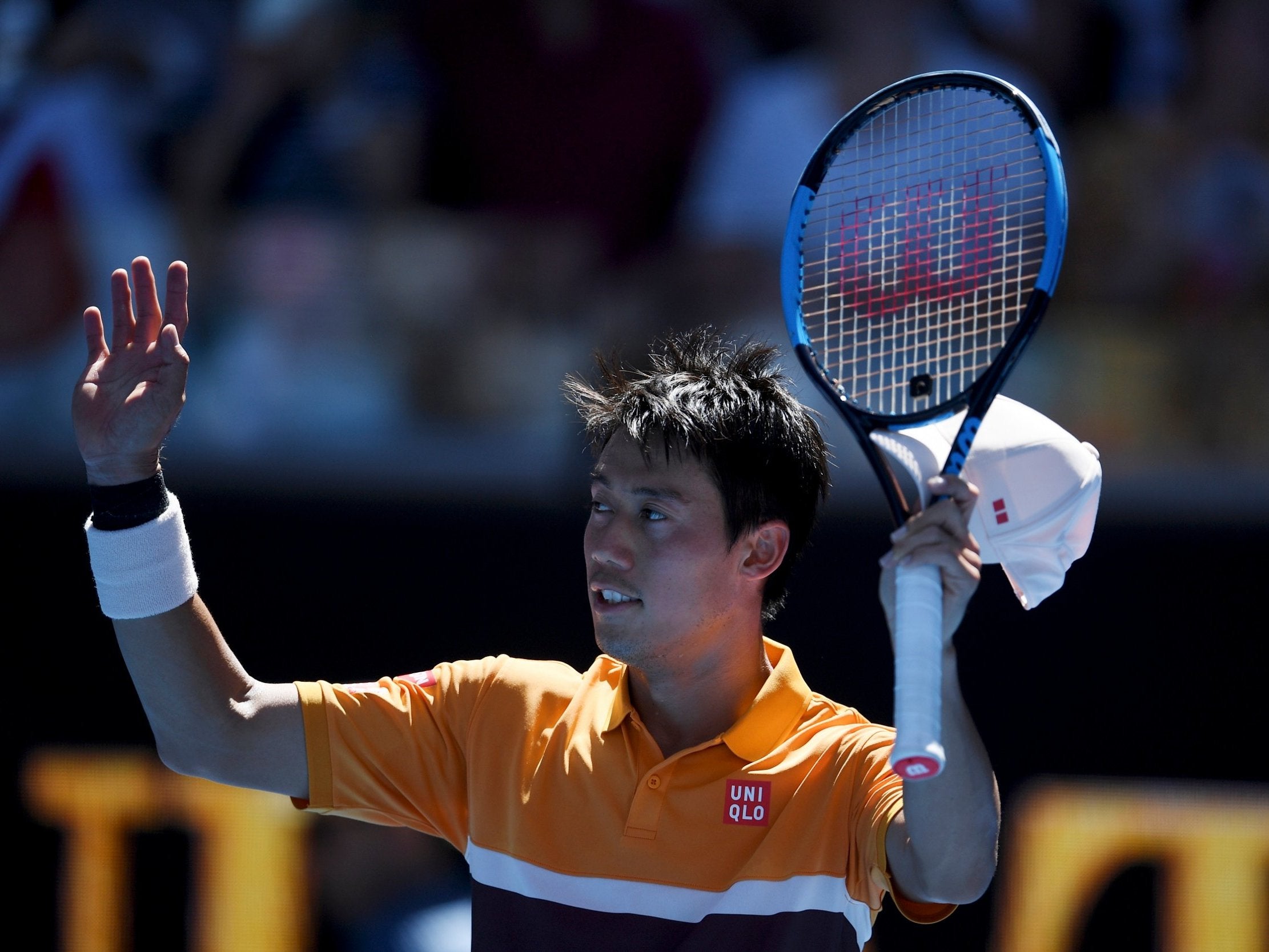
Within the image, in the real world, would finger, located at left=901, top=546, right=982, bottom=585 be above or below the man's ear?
above

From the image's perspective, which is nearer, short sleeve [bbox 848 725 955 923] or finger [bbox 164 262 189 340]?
short sleeve [bbox 848 725 955 923]

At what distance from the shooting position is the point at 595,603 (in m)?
2.87

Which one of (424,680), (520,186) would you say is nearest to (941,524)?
(424,680)

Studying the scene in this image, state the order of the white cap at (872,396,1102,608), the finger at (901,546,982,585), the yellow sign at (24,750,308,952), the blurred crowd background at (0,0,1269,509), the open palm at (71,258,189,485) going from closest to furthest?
1. the finger at (901,546,982,585)
2. the white cap at (872,396,1102,608)
3. the open palm at (71,258,189,485)
4. the yellow sign at (24,750,308,952)
5. the blurred crowd background at (0,0,1269,509)

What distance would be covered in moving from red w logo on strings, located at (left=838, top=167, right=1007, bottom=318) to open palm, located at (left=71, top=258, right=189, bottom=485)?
128 centimetres

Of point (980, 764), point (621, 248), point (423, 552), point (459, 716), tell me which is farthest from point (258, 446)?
point (980, 764)

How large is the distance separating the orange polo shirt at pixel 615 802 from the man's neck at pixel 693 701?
5 centimetres

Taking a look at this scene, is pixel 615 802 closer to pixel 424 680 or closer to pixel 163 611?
pixel 424 680

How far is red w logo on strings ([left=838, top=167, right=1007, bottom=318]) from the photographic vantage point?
3.24m

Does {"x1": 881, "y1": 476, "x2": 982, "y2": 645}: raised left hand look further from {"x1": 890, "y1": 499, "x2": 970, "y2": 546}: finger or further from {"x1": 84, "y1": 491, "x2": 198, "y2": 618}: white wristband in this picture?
{"x1": 84, "y1": 491, "x2": 198, "y2": 618}: white wristband

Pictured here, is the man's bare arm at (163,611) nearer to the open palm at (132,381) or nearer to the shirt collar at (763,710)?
the open palm at (132,381)

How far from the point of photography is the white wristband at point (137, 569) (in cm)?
268

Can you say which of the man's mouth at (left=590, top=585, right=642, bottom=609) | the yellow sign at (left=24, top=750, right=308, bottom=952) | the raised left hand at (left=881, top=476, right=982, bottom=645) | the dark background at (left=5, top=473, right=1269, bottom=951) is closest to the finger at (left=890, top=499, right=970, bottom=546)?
the raised left hand at (left=881, top=476, right=982, bottom=645)

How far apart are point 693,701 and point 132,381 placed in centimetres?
114
